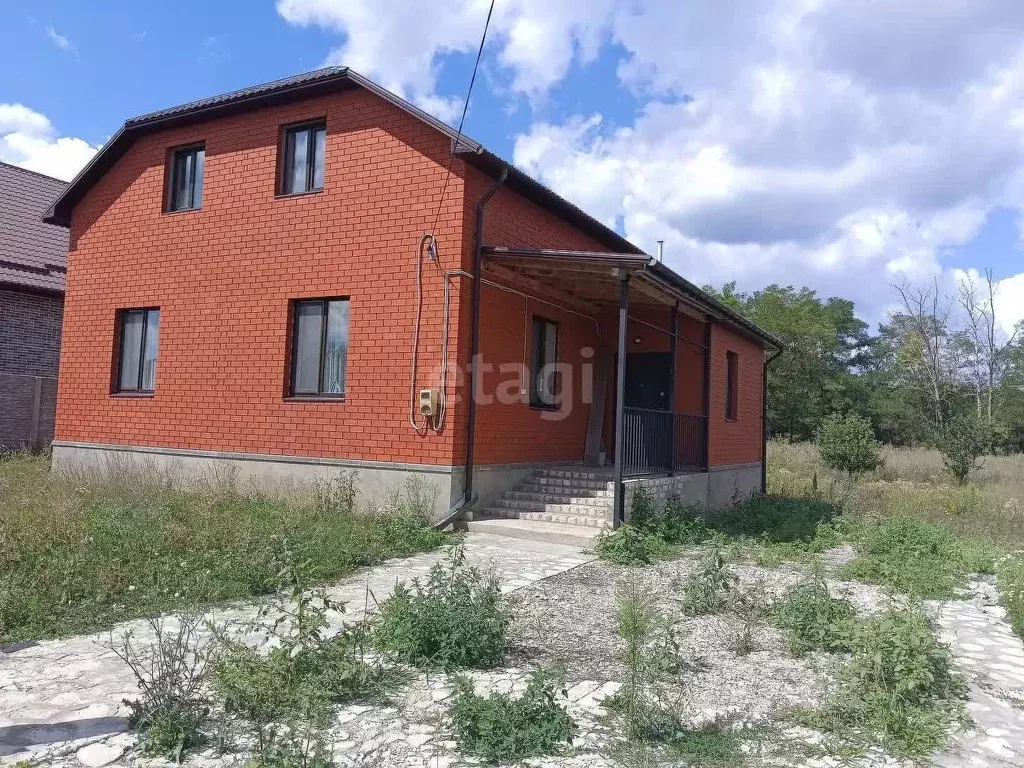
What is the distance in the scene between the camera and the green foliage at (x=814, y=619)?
5159 mm

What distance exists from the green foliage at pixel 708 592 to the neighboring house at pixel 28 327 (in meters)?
14.7

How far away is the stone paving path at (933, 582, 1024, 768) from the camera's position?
3.72 metres

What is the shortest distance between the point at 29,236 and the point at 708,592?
59.4 ft

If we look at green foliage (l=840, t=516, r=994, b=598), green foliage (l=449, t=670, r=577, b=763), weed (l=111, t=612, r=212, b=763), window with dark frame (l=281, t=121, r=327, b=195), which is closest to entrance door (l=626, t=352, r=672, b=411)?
green foliage (l=840, t=516, r=994, b=598)

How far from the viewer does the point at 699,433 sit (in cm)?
1317

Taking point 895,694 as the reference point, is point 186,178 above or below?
above

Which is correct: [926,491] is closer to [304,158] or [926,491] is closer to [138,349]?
[304,158]

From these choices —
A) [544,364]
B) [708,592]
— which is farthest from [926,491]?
[708,592]

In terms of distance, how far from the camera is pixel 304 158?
1137 centimetres

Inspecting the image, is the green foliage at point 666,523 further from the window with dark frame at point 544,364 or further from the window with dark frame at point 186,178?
the window with dark frame at point 186,178

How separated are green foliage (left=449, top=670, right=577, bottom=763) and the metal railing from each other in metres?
6.40

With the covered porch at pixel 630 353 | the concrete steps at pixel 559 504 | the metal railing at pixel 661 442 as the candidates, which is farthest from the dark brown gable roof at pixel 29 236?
the metal railing at pixel 661 442

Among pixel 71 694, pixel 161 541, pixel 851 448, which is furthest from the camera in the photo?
pixel 851 448

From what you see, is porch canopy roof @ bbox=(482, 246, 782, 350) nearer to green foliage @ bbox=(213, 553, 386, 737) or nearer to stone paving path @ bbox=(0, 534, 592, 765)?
stone paving path @ bbox=(0, 534, 592, 765)
